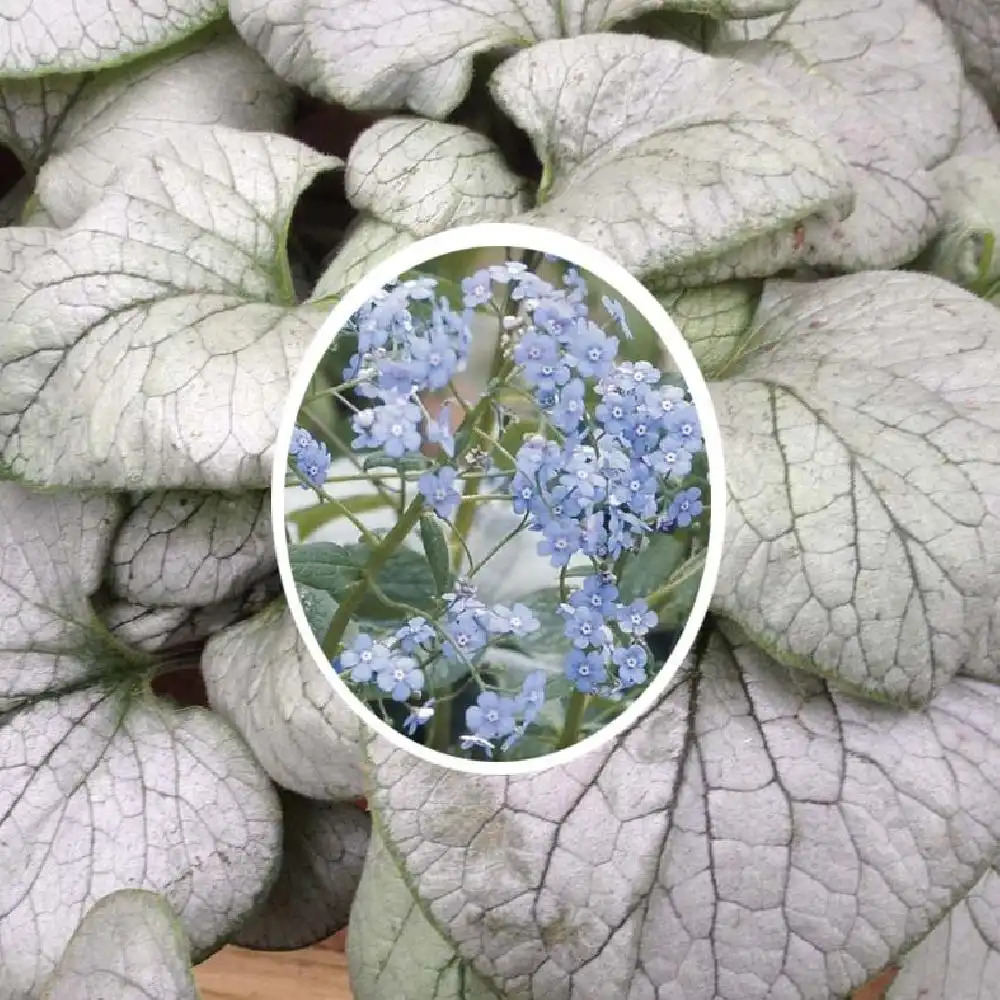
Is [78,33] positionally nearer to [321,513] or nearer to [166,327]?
[166,327]

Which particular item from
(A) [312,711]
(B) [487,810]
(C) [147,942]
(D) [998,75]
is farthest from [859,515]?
(D) [998,75]

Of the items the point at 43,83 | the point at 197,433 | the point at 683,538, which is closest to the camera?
the point at 683,538

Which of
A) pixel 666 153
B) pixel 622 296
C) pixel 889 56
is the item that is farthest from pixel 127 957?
pixel 889 56

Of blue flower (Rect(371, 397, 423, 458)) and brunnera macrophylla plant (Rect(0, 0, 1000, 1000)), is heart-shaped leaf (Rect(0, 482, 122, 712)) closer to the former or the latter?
brunnera macrophylla plant (Rect(0, 0, 1000, 1000))

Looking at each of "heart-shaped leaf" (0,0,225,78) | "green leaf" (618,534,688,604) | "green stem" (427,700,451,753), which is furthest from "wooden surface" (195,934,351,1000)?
"heart-shaped leaf" (0,0,225,78)

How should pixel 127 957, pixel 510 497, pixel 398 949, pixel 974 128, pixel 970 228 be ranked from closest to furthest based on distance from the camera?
pixel 510 497, pixel 127 957, pixel 398 949, pixel 970 228, pixel 974 128

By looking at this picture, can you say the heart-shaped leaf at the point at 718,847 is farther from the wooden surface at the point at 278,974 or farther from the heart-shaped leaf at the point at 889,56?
the heart-shaped leaf at the point at 889,56

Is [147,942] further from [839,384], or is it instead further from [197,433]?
[839,384]
